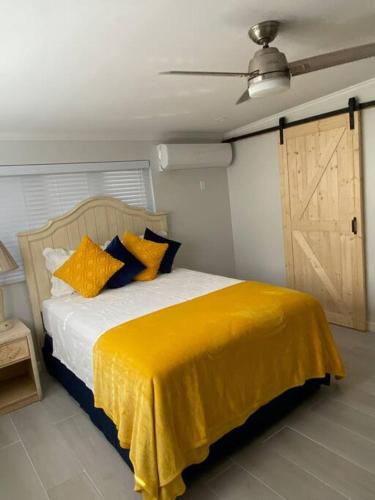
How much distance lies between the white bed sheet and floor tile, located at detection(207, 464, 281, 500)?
38.5 inches

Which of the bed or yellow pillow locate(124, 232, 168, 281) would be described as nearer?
the bed

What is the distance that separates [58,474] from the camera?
204 cm

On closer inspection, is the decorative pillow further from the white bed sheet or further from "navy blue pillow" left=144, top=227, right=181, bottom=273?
"navy blue pillow" left=144, top=227, right=181, bottom=273

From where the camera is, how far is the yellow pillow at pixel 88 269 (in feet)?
10.1


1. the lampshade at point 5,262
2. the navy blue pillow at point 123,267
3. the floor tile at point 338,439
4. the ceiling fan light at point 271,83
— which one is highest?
the ceiling fan light at point 271,83

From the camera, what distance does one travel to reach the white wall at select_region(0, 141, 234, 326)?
127 inches

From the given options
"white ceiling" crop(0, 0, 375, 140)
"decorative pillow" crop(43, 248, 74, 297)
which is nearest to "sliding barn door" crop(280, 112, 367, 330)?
"white ceiling" crop(0, 0, 375, 140)

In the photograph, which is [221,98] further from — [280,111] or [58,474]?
[58,474]

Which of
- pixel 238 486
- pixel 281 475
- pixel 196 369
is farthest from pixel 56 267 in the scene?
pixel 281 475

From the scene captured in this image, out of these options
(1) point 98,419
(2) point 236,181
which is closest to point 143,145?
(2) point 236,181

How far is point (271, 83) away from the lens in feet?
5.26

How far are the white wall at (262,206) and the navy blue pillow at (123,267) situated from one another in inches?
69.0

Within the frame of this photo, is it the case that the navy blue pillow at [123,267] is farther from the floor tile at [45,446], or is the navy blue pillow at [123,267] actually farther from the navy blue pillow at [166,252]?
the floor tile at [45,446]

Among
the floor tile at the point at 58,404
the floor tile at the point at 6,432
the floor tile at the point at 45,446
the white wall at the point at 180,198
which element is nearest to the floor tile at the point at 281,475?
the floor tile at the point at 45,446
